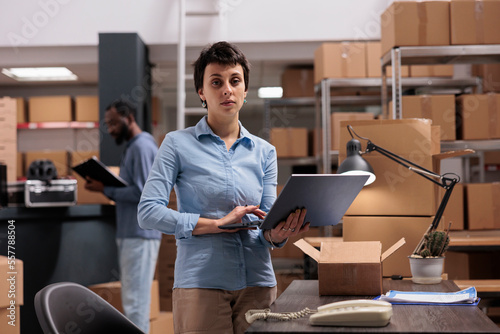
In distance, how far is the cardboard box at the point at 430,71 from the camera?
4.80 meters

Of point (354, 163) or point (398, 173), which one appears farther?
point (398, 173)

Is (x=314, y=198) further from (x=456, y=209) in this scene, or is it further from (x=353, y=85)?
(x=353, y=85)

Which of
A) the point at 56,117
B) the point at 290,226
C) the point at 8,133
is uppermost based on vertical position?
the point at 56,117

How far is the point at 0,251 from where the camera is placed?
3.27 m

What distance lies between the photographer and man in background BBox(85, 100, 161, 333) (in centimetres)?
361

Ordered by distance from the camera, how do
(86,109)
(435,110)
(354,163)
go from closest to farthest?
1. (354,163)
2. (435,110)
3. (86,109)

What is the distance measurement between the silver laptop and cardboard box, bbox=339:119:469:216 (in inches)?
31.6

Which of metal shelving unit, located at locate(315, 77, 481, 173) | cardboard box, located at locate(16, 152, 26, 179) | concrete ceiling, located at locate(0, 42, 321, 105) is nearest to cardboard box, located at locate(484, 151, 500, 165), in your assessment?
metal shelving unit, located at locate(315, 77, 481, 173)

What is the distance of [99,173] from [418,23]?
207cm

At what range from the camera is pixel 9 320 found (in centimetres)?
286

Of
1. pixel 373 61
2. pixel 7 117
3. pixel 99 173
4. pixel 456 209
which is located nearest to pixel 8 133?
pixel 7 117

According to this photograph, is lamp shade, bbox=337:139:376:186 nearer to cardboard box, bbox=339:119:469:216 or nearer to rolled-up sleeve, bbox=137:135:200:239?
cardboard box, bbox=339:119:469:216

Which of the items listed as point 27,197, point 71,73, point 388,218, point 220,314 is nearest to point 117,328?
point 220,314

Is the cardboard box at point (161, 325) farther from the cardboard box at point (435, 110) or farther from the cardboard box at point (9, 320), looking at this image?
the cardboard box at point (435, 110)
